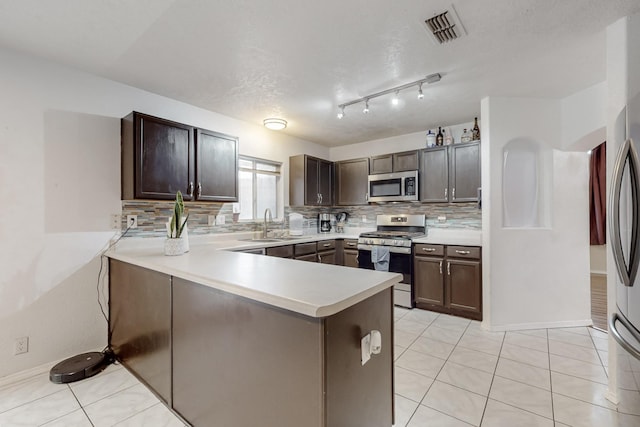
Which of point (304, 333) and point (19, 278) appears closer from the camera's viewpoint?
point (304, 333)

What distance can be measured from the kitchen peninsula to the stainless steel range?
86.4 inches

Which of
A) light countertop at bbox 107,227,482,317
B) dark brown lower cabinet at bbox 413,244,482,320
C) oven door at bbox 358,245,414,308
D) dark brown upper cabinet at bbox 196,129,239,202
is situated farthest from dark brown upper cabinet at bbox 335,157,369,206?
light countertop at bbox 107,227,482,317

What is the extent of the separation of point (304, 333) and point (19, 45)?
280 cm

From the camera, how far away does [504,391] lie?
1.94 metres

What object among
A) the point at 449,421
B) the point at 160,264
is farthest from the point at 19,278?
the point at 449,421

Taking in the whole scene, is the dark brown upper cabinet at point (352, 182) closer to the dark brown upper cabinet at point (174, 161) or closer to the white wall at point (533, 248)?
the white wall at point (533, 248)

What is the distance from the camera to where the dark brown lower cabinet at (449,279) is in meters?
3.21

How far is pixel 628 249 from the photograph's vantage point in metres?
1.36

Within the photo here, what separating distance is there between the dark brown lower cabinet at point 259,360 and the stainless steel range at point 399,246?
2.24 metres

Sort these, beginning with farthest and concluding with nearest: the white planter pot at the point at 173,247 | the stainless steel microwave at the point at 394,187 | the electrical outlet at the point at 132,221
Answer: the stainless steel microwave at the point at 394,187, the electrical outlet at the point at 132,221, the white planter pot at the point at 173,247

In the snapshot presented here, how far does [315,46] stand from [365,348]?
1966 mm

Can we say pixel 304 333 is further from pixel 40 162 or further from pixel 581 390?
pixel 40 162

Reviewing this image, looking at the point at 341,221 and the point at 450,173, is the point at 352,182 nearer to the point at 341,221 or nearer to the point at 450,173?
the point at 341,221

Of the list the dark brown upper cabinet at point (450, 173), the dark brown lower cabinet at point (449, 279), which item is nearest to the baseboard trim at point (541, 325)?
the dark brown lower cabinet at point (449, 279)
